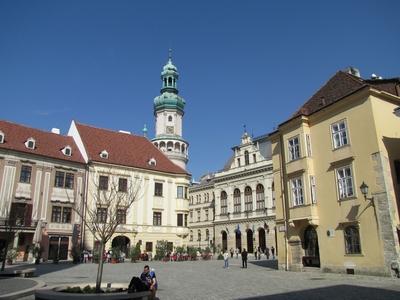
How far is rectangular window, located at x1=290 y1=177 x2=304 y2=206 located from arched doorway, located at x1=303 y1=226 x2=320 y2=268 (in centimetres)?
181

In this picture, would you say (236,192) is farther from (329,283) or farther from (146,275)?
(146,275)

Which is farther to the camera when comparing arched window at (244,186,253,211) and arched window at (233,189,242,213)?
arched window at (233,189,242,213)

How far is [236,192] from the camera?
6341 centimetres

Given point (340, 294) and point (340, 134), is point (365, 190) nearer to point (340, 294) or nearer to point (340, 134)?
point (340, 134)

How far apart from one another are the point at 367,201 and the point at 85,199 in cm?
2989

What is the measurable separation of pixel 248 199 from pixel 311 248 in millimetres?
36729

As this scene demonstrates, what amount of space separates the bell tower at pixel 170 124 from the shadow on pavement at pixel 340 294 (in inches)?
2296

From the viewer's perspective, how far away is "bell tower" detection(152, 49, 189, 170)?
7250 cm

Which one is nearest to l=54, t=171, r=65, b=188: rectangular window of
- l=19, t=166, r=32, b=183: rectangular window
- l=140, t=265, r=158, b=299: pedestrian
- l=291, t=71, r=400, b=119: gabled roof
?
l=19, t=166, r=32, b=183: rectangular window

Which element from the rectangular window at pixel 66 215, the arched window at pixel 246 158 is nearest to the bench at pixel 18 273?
the rectangular window at pixel 66 215

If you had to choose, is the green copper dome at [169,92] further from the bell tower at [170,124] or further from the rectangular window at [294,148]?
the rectangular window at [294,148]

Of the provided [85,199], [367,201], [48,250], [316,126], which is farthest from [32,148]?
[367,201]

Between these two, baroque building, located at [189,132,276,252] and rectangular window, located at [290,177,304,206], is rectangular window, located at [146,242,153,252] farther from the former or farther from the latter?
rectangular window, located at [290,177,304,206]

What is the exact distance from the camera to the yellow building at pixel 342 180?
779 inches
